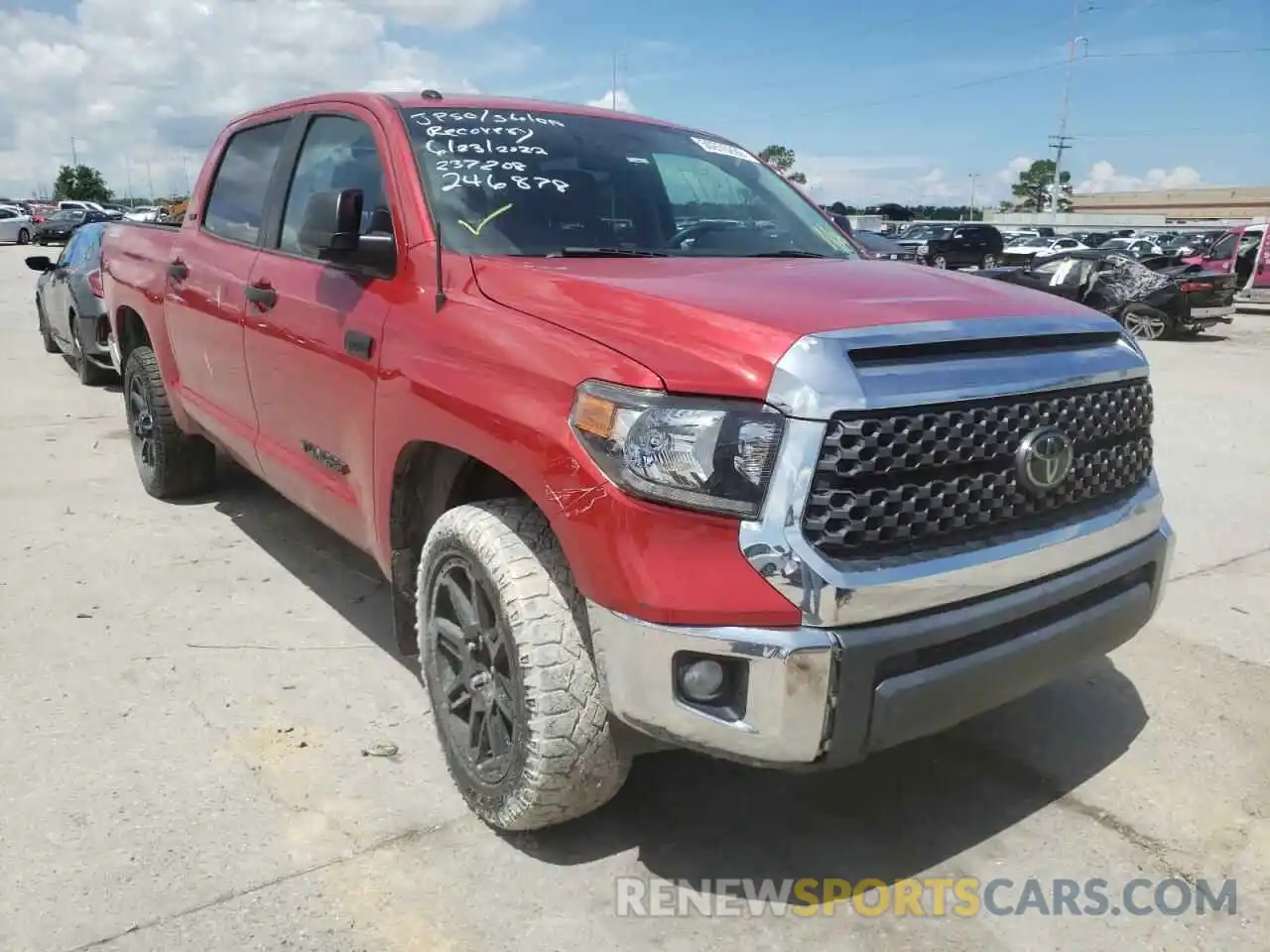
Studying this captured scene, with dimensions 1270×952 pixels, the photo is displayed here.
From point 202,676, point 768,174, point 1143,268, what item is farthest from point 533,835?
point 1143,268

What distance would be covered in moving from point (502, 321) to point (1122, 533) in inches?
67.1

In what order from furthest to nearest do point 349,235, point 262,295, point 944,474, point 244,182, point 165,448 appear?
point 165,448, point 244,182, point 262,295, point 349,235, point 944,474

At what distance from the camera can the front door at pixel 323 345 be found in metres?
3.13

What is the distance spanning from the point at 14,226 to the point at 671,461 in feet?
158

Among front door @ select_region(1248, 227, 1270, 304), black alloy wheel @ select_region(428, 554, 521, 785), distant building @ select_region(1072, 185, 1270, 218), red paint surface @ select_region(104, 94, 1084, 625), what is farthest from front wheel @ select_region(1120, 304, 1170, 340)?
distant building @ select_region(1072, 185, 1270, 218)

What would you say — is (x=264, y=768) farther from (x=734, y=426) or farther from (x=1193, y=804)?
(x=1193, y=804)

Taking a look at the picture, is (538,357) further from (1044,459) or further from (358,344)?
(1044,459)

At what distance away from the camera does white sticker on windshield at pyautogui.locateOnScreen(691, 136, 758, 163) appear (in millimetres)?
4055

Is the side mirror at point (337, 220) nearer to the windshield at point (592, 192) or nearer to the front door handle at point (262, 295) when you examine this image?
the windshield at point (592, 192)

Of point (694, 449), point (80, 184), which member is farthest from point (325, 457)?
point (80, 184)

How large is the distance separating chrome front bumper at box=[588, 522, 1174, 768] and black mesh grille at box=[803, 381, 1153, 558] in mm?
177

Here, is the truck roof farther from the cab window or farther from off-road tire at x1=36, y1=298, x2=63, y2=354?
off-road tire at x1=36, y1=298, x2=63, y2=354

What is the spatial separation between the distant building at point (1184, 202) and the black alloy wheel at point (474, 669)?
86.4 metres

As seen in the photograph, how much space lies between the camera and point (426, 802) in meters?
2.90
